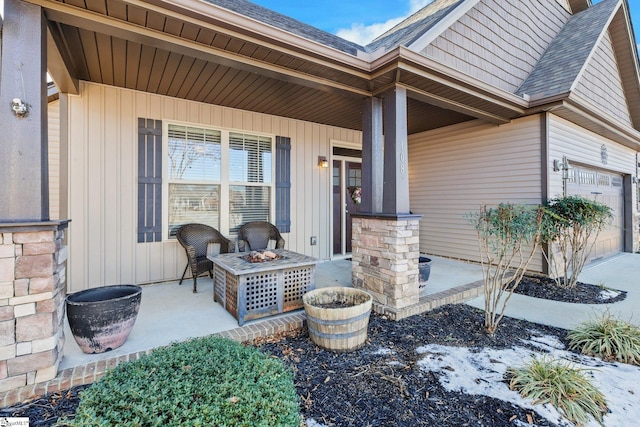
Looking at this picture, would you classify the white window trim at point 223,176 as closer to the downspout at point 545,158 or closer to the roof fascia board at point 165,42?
the roof fascia board at point 165,42

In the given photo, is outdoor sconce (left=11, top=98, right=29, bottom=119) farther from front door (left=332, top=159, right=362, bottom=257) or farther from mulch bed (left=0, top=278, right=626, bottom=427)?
front door (left=332, top=159, right=362, bottom=257)

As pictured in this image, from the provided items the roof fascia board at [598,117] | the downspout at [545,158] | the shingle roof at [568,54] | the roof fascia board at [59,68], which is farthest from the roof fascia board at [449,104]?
the roof fascia board at [59,68]

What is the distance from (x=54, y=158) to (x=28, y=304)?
2.72 m

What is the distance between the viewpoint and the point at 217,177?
4.66m

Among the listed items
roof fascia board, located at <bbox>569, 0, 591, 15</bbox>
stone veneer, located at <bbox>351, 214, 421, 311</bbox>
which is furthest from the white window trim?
roof fascia board, located at <bbox>569, 0, 591, 15</bbox>

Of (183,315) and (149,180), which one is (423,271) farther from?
(149,180)

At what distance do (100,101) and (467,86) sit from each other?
4.75m

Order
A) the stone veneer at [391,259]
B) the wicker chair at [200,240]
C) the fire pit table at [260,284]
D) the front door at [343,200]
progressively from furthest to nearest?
the front door at [343,200] → the wicker chair at [200,240] → the stone veneer at [391,259] → the fire pit table at [260,284]

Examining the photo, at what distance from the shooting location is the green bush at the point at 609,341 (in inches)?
96.9

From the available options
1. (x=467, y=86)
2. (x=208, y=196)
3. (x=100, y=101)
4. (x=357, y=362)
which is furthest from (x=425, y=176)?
(x=100, y=101)

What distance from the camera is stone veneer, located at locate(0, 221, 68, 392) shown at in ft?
6.15

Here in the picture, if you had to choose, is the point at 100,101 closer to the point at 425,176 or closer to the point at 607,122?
the point at 425,176

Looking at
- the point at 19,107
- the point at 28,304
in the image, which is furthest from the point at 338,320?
the point at 19,107

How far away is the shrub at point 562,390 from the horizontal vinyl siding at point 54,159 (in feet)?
16.9
